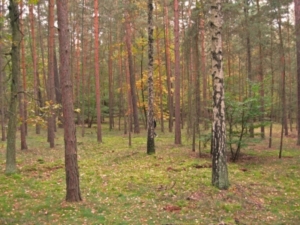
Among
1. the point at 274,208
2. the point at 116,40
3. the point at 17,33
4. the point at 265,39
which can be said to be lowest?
the point at 274,208

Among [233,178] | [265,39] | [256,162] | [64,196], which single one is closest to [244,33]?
[265,39]

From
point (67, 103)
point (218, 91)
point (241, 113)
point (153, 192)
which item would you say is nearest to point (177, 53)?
point (241, 113)

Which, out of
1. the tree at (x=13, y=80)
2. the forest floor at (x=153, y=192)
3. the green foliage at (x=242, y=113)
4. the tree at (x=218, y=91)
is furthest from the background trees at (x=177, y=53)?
the forest floor at (x=153, y=192)

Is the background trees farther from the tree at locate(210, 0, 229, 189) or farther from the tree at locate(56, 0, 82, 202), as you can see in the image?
the tree at locate(56, 0, 82, 202)

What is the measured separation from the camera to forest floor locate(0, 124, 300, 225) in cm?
697

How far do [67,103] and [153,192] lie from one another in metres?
3.45

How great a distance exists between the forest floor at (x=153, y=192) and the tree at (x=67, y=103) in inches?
19.0

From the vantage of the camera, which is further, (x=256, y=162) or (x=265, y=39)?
(x=265, y=39)

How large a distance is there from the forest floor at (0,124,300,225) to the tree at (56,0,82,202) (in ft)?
1.59

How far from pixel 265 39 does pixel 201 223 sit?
16.2 metres

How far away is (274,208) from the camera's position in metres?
7.77

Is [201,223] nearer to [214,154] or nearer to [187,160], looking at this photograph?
[214,154]

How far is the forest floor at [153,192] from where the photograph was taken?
6.97 m

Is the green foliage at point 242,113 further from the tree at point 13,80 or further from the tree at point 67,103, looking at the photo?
the tree at point 13,80
